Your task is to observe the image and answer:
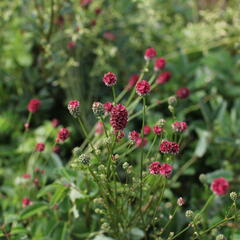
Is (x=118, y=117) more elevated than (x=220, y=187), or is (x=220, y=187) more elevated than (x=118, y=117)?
(x=118, y=117)

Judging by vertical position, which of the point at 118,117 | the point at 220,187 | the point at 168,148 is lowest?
the point at 220,187

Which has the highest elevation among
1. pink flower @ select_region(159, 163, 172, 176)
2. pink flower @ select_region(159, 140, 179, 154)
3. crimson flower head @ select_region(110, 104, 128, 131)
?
crimson flower head @ select_region(110, 104, 128, 131)

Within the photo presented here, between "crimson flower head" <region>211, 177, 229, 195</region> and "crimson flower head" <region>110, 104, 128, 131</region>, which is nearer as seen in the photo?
"crimson flower head" <region>110, 104, 128, 131</region>

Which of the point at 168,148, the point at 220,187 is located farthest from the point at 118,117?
the point at 220,187

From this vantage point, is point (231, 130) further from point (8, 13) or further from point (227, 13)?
point (8, 13)

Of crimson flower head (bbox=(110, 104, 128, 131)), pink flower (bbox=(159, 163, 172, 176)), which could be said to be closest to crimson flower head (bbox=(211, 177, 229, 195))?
pink flower (bbox=(159, 163, 172, 176))

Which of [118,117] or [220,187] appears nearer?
[118,117]

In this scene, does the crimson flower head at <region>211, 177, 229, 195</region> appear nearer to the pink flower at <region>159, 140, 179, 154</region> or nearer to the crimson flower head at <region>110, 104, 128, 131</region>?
the pink flower at <region>159, 140, 179, 154</region>

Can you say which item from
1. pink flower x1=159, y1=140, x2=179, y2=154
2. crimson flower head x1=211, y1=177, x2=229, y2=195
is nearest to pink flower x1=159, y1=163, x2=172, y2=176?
pink flower x1=159, y1=140, x2=179, y2=154

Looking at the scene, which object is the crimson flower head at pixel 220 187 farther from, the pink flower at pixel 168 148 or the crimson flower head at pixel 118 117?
the crimson flower head at pixel 118 117

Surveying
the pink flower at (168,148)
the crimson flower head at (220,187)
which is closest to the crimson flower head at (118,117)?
the pink flower at (168,148)

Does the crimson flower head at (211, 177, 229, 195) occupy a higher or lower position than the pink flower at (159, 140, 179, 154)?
lower

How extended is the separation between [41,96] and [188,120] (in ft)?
2.33

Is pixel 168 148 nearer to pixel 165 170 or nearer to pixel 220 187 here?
pixel 165 170
